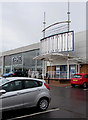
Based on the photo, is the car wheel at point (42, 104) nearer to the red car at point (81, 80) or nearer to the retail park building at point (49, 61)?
the red car at point (81, 80)

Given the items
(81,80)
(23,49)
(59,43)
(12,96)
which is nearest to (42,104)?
(12,96)

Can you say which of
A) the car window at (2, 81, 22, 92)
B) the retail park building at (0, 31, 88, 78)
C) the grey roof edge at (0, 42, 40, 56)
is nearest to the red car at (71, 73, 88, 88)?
the retail park building at (0, 31, 88, 78)

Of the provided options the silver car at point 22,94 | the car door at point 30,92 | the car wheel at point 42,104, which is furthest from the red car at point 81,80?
the car door at point 30,92

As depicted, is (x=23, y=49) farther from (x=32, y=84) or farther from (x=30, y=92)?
(x=30, y=92)

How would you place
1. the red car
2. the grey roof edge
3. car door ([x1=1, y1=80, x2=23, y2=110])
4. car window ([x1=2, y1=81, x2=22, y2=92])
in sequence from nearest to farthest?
car door ([x1=1, y1=80, x2=23, y2=110])
car window ([x1=2, y1=81, x2=22, y2=92])
the red car
the grey roof edge

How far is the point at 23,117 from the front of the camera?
6375 mm

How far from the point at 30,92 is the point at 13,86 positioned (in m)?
0.74

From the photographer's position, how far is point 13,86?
677 cm

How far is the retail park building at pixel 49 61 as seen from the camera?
23583mm

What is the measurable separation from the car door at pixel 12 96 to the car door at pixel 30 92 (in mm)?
242

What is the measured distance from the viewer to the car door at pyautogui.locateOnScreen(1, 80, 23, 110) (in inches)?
249

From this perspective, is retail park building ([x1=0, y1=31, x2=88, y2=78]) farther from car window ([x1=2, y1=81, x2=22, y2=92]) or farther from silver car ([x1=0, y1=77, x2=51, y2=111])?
car window ([x1=2, y1=81, x2=22, y2=92])

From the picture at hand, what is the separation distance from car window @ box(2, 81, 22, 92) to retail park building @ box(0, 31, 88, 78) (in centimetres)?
1609

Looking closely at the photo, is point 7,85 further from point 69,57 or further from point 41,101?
point 69,57
